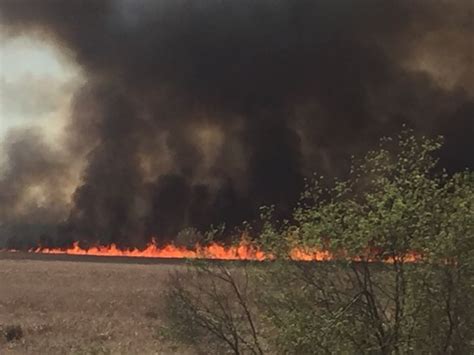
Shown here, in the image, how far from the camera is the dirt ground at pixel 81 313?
32.0 meters

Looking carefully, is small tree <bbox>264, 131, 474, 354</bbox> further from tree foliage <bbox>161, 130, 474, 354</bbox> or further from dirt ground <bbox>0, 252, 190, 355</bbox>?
dirt ground <bbox>0, 252, 190, 355</bbox>

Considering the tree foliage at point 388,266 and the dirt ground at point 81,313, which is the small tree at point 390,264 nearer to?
the tree foliage at point 388,266

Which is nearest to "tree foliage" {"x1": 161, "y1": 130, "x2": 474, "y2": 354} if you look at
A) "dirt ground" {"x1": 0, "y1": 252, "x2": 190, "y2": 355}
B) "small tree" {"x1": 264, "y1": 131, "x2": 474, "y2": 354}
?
"small tree" {"x1": 264, "y1": 131, "x2": 474, "y2": 354}

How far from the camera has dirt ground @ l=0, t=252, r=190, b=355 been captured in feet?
105

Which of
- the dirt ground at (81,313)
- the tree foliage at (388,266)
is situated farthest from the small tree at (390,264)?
the dirt ground at (81,313)

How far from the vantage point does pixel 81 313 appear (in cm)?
4281

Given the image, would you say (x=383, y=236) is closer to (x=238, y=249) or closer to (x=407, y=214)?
(x=407, y=214)

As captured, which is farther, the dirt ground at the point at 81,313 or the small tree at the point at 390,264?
the dirt ground at the point at 81,313

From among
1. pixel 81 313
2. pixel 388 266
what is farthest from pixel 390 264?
pixel 81 313

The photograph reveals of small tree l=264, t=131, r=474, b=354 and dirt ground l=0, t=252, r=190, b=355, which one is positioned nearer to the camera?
small tree l=264, t=131, r=474, b=354

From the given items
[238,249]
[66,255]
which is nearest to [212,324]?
[238,249]

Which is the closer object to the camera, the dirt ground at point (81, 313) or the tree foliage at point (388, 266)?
the tree foliage at point (388, 266)

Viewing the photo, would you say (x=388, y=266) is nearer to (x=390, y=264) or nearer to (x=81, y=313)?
(x=390, y=264)

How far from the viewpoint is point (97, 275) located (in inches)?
2785
